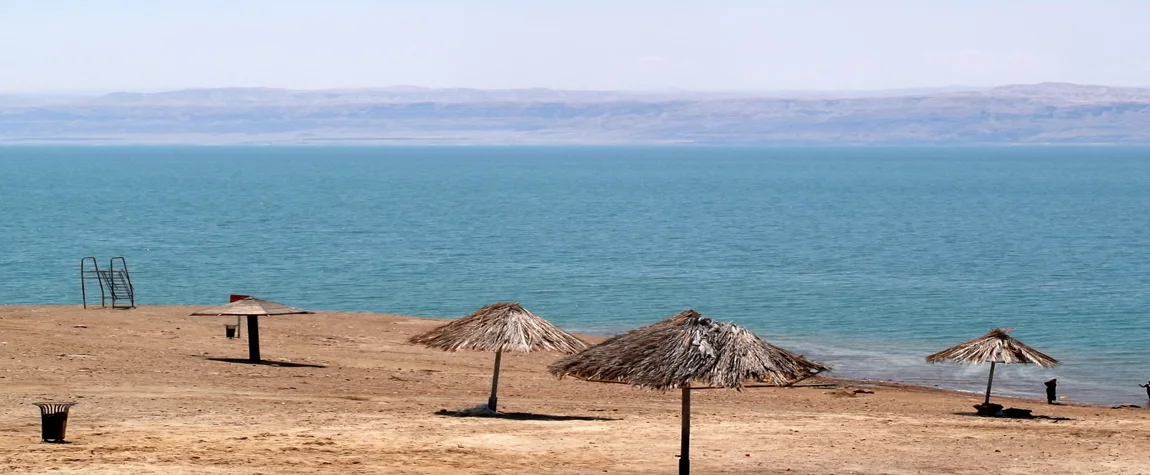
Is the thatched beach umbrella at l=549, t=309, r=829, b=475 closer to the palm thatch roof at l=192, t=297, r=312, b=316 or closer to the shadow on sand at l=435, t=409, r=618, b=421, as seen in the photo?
the shadow on sand at l=435, t=409, r=618, b=421

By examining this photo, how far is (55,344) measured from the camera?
26.6m

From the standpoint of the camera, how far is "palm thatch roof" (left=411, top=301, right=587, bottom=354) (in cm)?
2162

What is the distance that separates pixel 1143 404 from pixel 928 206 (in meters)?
89.4

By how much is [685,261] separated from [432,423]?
45.1m

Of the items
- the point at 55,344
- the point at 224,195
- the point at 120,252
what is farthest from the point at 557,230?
the point at 55,344

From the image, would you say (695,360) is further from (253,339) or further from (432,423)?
(253,339)

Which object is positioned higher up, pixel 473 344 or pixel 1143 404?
A: pixel 473 344

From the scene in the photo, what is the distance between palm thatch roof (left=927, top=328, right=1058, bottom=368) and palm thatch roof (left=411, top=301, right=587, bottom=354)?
8.51 meters

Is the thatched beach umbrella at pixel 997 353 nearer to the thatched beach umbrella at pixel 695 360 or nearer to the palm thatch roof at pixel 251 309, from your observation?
the thatched beach umbrella at pixel 695 360

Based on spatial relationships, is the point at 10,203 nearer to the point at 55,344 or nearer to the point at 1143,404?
the point at 55,344

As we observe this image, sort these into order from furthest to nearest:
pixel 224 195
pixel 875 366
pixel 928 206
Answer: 1. pixel 224 195
2. pixel 928 206
3. pixel 875 366

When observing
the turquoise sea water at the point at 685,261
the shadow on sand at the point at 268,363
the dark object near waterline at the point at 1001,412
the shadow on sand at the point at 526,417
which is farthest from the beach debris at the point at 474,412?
the turquoise sea water at the point at 685,261

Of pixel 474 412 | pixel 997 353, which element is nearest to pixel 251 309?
pixel 474 412

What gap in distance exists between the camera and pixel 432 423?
20297mm
